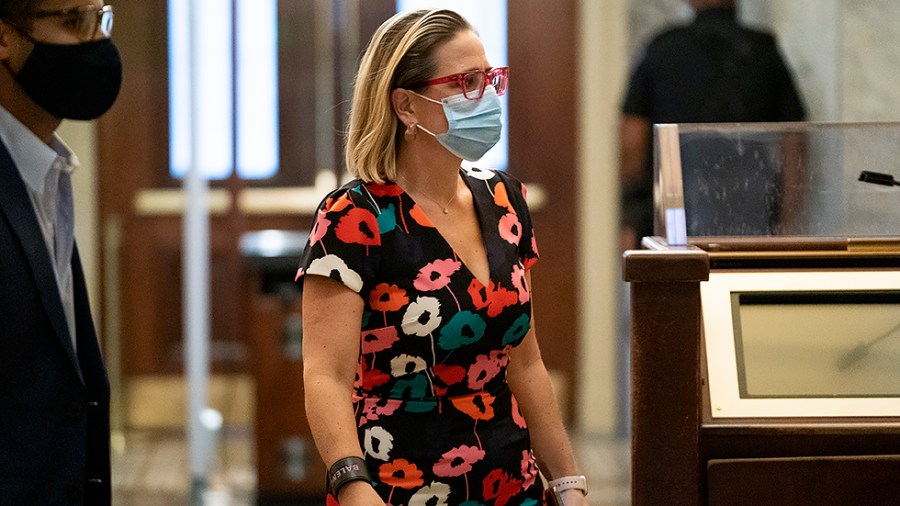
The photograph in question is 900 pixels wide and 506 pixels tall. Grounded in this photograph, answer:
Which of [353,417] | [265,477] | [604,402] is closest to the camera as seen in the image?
[353,417]

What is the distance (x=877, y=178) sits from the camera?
1955 mm

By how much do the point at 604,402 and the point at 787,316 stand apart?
3690 mm

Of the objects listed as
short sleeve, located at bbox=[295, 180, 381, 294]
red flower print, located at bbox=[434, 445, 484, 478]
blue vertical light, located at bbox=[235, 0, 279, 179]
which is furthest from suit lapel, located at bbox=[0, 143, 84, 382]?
blue vertical light, located at bbox=[235, 0, 279, 179]

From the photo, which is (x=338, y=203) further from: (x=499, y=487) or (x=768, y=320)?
(x=768, y=320)

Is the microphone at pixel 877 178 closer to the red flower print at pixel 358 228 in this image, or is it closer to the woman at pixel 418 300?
the woman at pixel 418 300

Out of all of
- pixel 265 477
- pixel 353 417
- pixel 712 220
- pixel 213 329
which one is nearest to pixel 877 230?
pixel 712 220

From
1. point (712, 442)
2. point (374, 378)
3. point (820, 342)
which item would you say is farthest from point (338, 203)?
point (820, 342)

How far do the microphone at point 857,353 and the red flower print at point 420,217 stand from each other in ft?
2.12

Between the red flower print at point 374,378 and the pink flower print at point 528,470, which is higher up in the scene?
the red flower print at point 374,378

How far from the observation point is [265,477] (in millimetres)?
4418

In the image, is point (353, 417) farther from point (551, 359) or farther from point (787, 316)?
point (551, 359)

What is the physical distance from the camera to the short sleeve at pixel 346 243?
5.82 feet

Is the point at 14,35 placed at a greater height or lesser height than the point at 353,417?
greater

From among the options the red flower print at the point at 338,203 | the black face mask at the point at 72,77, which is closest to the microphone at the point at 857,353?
the red flower print at the point at 338,203
